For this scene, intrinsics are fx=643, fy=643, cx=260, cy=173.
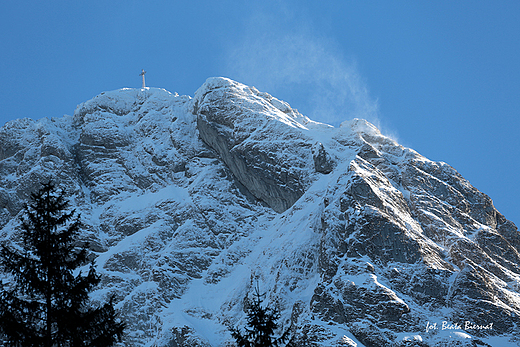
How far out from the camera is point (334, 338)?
71250 mm

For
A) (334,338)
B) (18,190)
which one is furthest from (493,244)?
→ (18,190)

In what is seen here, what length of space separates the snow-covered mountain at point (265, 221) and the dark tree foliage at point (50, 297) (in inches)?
2082

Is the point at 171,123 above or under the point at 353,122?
above

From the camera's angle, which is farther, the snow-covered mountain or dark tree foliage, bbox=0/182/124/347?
the snow-covered mountain

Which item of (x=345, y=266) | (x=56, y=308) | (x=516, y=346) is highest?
(x=345, y=266)

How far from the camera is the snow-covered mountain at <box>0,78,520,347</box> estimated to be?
7650 cm

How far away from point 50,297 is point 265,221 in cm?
8295

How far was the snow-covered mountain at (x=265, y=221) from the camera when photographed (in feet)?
251

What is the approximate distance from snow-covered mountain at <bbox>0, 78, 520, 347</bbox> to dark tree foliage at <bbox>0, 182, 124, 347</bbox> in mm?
52880

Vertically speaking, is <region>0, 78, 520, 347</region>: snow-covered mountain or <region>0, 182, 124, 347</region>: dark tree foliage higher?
<region>0, 78, 520, 347</region>: snow-covered mountain

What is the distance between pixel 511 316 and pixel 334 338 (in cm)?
2247

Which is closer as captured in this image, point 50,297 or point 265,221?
point 50,297

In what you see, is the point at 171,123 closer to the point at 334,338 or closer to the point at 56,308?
the point at 334,338

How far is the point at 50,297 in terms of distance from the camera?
837 inches
